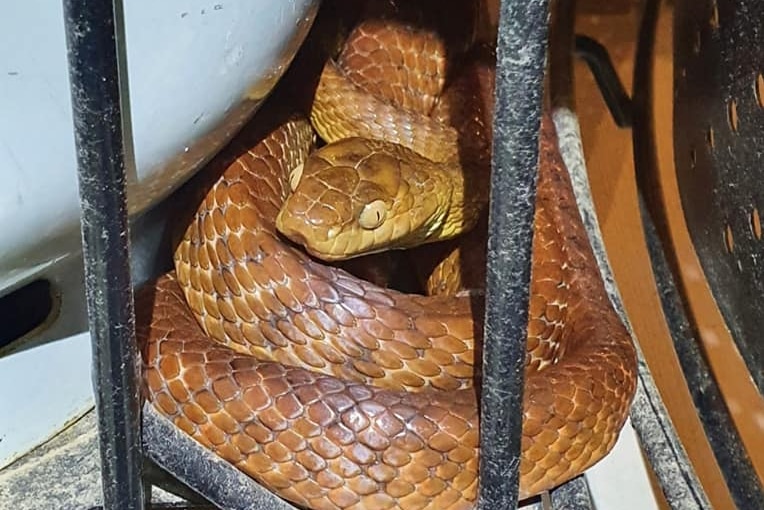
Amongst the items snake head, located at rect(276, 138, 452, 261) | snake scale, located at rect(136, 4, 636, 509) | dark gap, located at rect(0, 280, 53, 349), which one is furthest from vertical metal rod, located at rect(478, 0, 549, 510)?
dark gap, located at rect(0, 280, 53, 349)

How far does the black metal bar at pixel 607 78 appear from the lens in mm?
1222

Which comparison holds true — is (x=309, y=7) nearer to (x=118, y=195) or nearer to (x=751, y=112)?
(x=118, y=195)

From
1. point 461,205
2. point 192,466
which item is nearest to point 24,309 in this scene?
point 192,466

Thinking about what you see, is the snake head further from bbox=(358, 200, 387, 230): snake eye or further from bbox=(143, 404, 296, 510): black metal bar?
bbox=(143, 404, 296, 510): black metal bar

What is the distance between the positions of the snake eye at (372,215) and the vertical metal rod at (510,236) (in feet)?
0.76

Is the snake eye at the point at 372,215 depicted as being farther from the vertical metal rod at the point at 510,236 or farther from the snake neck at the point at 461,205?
the vertical metal rod at the point at 510,236

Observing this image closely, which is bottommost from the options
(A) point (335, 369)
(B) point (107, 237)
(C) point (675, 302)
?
(C) point (675, 302)

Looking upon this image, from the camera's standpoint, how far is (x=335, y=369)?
2.15 ft

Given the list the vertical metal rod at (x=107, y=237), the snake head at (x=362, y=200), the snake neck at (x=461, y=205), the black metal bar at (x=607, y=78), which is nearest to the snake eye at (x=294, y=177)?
the snake head at (x=362, y=200)


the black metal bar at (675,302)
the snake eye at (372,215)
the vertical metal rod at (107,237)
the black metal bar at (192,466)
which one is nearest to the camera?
the vertical metal rod at (107,237)

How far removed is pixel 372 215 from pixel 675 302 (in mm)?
409

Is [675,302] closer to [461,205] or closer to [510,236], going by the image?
[461,205]

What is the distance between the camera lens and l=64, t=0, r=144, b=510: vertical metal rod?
16.3 inches

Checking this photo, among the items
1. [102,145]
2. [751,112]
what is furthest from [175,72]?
[751,112]
